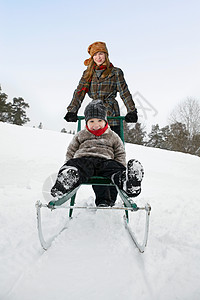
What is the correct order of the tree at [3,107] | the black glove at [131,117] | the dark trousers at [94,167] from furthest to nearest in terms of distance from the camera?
the tree at [3,107] → the black glove at [131,117] → the dark trousers at [94,167]

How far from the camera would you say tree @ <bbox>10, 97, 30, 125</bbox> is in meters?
27.0

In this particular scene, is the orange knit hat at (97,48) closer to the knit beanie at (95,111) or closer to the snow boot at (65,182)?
the knit beanie at (95,111)

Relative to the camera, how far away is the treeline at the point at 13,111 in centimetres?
2511

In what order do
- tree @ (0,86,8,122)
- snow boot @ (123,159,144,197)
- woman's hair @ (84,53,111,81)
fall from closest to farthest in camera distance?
snow boot @ (123,159,144,197)
woman's hair @ (84,53,111,81)
tree @ (0,86,8,122)

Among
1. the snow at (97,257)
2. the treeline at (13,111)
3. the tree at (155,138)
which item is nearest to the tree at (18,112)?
the treeline at (13,111)

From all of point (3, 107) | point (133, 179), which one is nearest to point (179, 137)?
point (133, 179)

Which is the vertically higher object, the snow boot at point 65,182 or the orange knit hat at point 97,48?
the orange knit hat at point 97,48

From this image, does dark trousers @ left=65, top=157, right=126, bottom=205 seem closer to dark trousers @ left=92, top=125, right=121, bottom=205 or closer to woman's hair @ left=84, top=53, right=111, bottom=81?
dark trousers @ left=92, top=125, right=121, bottom=205

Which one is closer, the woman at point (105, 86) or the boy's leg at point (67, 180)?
the boy's leg at point (67, 180)

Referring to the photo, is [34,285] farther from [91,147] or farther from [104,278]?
[91,147]

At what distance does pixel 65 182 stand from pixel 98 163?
419mm

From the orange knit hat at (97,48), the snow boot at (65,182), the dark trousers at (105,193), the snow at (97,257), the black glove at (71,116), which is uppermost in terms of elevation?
the orange knit hat at (97,48)

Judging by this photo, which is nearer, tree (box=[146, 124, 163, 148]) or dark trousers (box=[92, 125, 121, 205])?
dark trousers (box=[92, 125, 121, 205])

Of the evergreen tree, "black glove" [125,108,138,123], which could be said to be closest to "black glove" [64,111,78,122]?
"black glove" [125,108,138,123]
